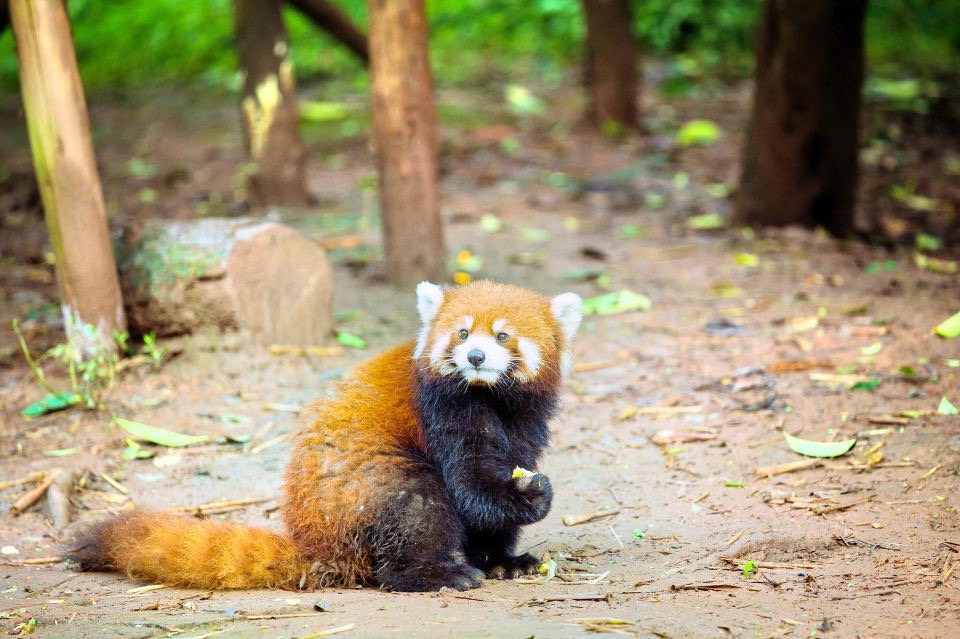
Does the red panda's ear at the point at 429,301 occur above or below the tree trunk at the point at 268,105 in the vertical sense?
below

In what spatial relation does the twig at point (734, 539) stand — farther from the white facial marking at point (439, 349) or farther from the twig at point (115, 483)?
the twig at point (115, 483)

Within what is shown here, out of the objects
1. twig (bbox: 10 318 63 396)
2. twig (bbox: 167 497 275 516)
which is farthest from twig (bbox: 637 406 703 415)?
twig (bbox: 10 318 63 396)

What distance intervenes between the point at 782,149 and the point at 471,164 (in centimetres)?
371

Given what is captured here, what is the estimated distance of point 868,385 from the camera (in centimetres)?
574

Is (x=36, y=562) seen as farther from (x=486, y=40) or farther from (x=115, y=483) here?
(x=486, y=40)

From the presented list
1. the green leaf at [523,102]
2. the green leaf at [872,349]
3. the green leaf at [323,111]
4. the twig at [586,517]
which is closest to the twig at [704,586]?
the twig at [586,517]

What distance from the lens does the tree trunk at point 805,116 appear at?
867cm

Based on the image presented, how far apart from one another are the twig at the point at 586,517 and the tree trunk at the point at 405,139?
3185 millimetres

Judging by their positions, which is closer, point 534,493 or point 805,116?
point 534,493

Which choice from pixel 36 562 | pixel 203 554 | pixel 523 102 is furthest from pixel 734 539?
pixel 523 102

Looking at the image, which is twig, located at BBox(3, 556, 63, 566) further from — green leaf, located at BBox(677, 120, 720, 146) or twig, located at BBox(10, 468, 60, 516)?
green leaf, located at BBox(677, 120, 720, 146)

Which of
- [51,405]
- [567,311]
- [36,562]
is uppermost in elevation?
[567,311]

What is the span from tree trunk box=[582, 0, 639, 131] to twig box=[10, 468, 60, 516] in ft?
27.7

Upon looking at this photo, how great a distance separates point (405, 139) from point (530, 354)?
3.54m
